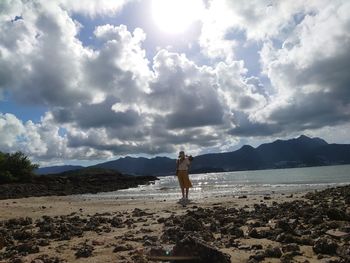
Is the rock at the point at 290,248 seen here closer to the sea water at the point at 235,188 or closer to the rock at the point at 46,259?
the rock at the point at 46,259

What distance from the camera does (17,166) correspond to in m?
64.1

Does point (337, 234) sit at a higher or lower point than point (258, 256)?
higher

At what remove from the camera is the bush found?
61900mm

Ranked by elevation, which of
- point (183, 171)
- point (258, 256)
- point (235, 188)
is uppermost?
point (183, 171)

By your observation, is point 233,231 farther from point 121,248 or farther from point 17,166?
point 17,166

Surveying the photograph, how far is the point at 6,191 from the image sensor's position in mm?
46688

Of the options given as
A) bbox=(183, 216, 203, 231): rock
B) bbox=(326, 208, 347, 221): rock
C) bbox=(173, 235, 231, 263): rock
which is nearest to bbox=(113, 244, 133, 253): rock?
bbox=(183, 216, 203, 231): rock

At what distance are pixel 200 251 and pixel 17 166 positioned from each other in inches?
2480

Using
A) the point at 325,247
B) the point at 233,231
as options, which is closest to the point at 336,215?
the point at 233,231

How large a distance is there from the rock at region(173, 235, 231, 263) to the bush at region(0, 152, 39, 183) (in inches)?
2337

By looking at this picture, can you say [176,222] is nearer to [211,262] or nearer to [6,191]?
→ [211,262]

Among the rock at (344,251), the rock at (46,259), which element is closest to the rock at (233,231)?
the rock at (344,251)

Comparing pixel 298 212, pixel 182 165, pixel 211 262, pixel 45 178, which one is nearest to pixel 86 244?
pixel 211 262

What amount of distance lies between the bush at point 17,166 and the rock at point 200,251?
59.4 meters
